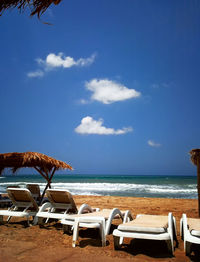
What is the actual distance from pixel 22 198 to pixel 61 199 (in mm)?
1087

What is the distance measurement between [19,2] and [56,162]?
611 centimetres

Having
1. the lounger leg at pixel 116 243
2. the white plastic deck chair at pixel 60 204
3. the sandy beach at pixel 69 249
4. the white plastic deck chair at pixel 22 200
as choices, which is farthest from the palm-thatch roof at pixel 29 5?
the white plastic deck chair at pixel 22 200

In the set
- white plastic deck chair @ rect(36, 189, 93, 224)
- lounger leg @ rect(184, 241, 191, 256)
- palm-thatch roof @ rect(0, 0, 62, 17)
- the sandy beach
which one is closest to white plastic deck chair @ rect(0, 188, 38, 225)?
white plastic deck chair @ rect(36, 189, 93, 224)

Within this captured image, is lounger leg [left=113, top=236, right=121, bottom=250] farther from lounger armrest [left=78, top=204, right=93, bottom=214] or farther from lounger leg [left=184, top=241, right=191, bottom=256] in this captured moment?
lounger armrest [left=78, top=204, right=93, bottom=214]

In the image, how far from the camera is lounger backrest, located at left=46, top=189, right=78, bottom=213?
5.01m

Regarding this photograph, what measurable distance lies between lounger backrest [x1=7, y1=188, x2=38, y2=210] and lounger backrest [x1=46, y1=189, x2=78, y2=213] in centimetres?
50

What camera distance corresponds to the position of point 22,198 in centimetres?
554

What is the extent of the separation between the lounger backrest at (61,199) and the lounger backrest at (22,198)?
497mm

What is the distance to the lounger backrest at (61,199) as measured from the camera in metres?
5.01

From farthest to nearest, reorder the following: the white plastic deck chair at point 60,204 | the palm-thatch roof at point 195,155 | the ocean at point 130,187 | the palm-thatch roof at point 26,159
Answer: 1. the ocean at point 130,187
2. the palm-thatch roof at point 26,159
3. the palm-thatch roof at point 195,155
4. the white plastic deck chair at point 60,204

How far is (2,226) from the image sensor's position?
518cm

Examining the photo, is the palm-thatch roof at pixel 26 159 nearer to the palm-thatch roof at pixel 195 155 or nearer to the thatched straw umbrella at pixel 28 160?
the thatched straw umbrella at pixel 28 160

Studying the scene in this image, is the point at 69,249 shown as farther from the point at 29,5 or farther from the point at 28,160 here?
the point at 28,160

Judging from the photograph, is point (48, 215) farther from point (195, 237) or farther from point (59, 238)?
point (195, 237)
